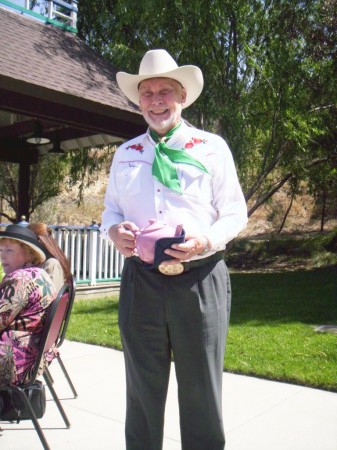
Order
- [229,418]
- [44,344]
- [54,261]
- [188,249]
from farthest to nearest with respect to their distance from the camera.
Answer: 1. [54,261]
2. [229,418]
3. [44,344]
4. [188,249]

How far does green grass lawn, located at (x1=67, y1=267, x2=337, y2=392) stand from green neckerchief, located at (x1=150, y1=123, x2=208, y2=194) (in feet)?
9.54

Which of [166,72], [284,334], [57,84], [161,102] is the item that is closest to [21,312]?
[161,102]

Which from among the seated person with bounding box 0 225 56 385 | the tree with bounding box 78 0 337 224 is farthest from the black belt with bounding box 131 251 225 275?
the tree with bounding box 78 0 337 224

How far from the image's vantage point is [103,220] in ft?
7.50

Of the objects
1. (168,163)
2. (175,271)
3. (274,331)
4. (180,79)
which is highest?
(180,79)

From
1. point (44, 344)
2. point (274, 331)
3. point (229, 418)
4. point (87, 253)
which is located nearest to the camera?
point (44, 344)

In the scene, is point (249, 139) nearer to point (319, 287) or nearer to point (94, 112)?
point (319, 287)

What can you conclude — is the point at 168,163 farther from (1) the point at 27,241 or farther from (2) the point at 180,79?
(1) the point at 27,241

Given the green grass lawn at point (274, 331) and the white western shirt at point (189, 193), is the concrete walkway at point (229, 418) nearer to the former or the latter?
the green grass lawn at point (274, 331)

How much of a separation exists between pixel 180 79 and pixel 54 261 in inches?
94.7

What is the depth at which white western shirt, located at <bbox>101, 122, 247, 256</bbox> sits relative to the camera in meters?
2.10

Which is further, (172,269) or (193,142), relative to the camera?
(193,142)

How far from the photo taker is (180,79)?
2.19m

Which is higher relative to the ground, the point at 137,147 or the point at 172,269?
the point at 137,147
